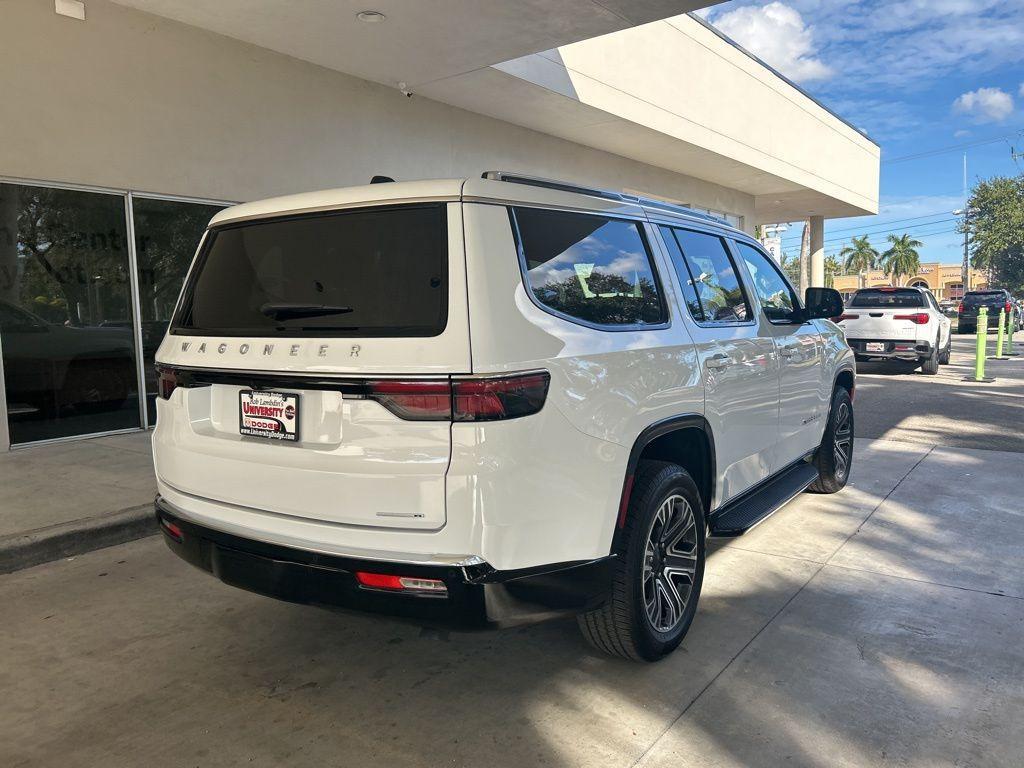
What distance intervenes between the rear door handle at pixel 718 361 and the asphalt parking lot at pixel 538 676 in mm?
1238

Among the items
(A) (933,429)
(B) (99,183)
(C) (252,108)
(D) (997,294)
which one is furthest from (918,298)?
(D) (997,294)

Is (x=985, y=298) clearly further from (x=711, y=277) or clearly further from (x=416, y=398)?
(x=416, y=398)

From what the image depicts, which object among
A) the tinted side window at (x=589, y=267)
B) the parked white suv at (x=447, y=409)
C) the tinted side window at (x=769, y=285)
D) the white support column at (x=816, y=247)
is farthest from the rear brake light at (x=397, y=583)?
the white support column at (x=816, y=247)

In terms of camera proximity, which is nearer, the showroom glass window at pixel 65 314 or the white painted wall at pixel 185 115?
the white painted wall at pixel 185 115

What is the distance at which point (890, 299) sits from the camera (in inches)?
585

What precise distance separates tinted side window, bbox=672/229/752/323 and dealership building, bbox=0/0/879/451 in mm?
4777

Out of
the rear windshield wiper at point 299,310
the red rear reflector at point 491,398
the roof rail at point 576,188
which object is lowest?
the red rear reflector at point 491,398

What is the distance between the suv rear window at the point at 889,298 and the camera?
48.3 feet

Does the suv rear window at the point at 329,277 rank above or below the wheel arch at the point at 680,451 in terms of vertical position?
above

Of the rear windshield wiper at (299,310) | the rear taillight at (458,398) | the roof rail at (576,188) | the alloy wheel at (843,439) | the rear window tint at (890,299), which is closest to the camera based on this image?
the rear taillight at (458,398)

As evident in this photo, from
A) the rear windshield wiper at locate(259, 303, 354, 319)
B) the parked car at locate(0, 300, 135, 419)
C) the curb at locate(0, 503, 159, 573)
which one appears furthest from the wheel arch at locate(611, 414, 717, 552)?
the parked car at locate(0, 300, 135, 419)

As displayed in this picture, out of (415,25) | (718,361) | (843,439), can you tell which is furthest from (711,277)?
(415,25)

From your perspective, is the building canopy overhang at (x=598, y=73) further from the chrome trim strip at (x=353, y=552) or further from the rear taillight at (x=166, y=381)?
the chrome trim strip at (x=353, y=552)

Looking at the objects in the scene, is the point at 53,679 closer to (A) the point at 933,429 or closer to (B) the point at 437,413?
(B) the point at 437,413
